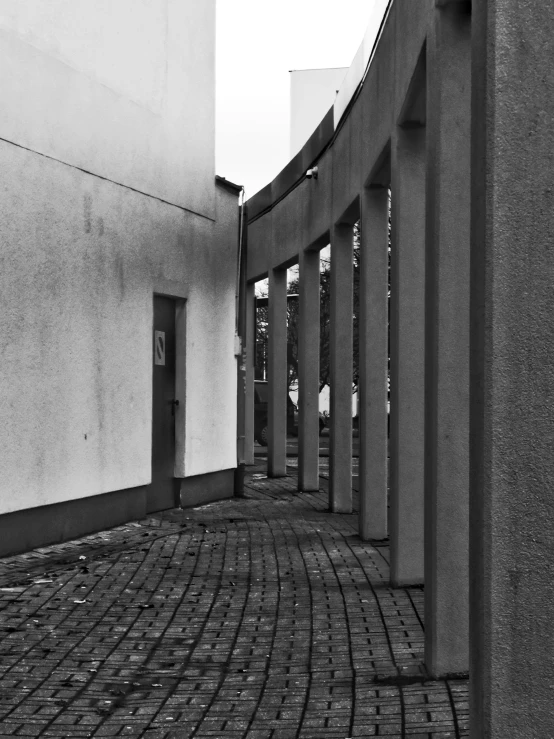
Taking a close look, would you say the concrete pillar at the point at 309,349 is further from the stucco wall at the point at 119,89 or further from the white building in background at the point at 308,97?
the white building in background at the point at 308,97

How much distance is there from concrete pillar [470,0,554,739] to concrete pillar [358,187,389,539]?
6.40 meters

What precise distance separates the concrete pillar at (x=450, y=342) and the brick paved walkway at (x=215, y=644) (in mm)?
387

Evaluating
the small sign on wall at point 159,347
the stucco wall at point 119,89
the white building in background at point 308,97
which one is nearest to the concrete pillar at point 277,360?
the stucco wall at point 119,89

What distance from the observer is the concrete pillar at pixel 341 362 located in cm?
1213

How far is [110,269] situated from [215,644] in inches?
231

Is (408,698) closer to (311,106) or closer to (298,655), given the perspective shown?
(298,655)

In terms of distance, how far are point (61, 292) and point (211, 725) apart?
6.23m

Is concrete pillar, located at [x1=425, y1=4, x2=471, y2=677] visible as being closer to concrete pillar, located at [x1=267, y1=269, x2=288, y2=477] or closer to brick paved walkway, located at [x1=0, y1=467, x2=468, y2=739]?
brick paved walkway, located at [x1=0, y1=467, x2=468, y2=739]

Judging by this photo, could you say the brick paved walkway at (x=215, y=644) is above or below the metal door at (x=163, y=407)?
below

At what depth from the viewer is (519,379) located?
3.38 meters

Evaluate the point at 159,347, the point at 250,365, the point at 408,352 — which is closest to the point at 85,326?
the point at 159,347

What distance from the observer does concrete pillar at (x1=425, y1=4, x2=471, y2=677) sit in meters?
5.33

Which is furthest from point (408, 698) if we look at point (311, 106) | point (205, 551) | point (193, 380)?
point (311, 106)

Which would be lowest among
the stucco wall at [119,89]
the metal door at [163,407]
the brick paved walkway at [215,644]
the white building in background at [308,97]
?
the brick paved walkway at [215,644]
